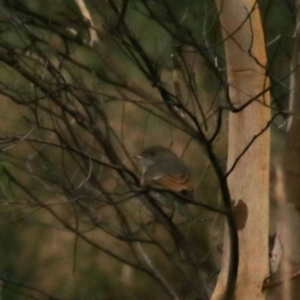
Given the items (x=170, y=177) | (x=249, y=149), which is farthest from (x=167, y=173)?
(x=249, y=149)

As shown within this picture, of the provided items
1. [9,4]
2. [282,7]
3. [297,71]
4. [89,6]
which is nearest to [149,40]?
[89,6]

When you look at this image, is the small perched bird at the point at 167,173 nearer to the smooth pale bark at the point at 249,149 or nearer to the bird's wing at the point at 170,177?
the bird's wing at the point at 170,177

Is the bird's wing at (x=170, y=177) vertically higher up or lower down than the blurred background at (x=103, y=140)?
lower down

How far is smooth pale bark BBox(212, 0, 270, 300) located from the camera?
1.60m

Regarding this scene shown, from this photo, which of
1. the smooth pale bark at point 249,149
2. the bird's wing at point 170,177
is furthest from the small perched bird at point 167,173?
the smooth pale bark at point 249,149

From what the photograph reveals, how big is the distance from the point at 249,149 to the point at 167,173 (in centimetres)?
49

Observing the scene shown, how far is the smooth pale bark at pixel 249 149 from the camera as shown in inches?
63.2

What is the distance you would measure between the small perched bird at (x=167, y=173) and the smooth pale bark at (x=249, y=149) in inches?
14.8

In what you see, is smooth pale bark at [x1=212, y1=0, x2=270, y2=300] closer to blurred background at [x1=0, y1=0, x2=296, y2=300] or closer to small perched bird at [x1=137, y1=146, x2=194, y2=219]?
blurred background at [x1=0, y1=0, x2=296, y2=300]

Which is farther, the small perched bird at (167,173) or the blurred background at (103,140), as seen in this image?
the blurred background at (103,140)

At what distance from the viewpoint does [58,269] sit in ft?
10.6

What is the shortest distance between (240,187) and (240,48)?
0.32m

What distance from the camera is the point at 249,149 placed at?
1624 millimetres

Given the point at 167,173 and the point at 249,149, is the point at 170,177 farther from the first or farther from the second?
the point at 249,149
